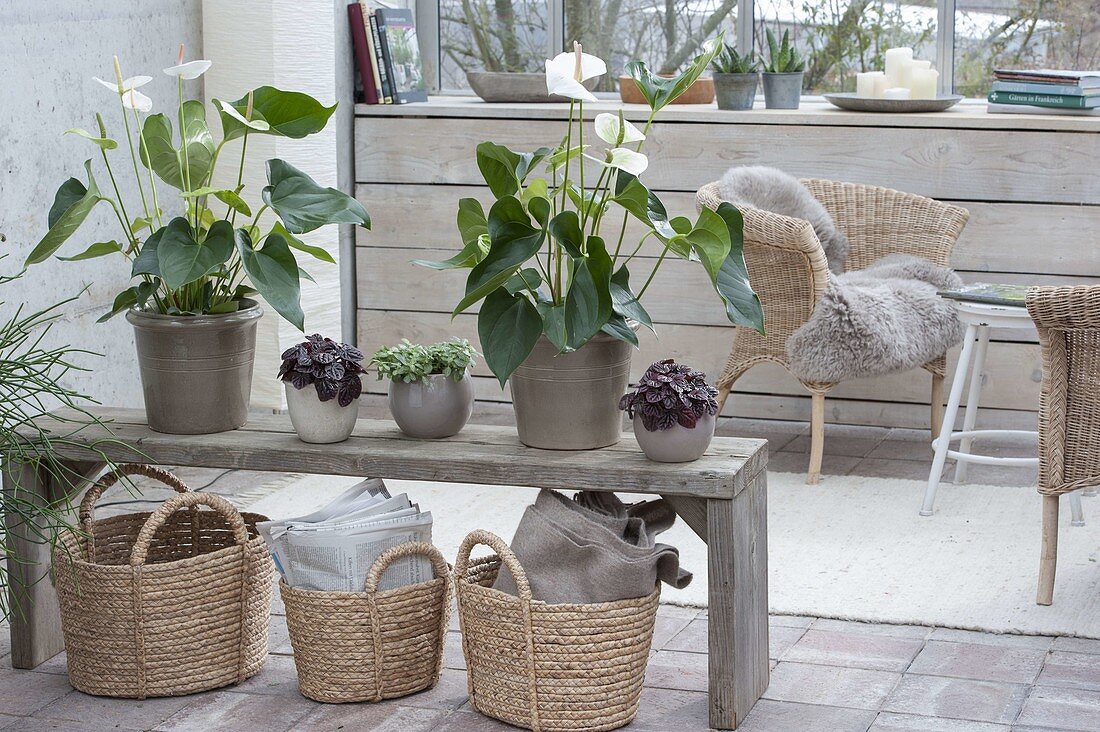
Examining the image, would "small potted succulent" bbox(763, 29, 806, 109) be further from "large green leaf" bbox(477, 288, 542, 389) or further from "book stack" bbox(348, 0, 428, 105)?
"large green leaf" bbox(477, 288, 542, 389)

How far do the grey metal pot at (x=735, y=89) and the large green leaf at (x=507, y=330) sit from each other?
2.34 m

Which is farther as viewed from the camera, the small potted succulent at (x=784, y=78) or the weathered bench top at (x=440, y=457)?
the small potted succulent at (x=784, y=78)

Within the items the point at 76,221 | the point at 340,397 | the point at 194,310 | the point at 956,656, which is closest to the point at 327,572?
the point at 340,397

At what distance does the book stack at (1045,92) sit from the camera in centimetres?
→ 393

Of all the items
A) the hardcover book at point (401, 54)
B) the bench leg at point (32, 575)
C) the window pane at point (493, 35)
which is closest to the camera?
the bench leg at point (32, 575)

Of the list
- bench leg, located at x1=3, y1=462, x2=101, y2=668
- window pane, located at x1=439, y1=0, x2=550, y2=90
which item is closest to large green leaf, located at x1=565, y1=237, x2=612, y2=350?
bench leg, located at x1=3, y1=462, x2=101, y2=668

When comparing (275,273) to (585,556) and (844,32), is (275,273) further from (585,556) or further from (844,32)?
(844,32)

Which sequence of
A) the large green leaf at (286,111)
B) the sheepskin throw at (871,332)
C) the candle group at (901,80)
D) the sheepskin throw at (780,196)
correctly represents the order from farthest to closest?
the candle group at (901,80)
the sheepskin throw at (780,196)
the sheepskin throw at (871,332)
the large green leaf at (286,111)

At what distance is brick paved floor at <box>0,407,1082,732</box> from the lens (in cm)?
217

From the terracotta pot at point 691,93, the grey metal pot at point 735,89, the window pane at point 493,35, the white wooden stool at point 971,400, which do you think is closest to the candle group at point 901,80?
the grey metal pot at point 735,89

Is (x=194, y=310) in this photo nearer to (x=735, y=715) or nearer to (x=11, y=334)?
(x=11, y=334)

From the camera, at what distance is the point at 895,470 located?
12.4 feet

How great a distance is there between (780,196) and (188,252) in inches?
82.6

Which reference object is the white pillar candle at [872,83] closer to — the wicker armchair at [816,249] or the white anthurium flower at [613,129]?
the wicker armchair at [816,249]
